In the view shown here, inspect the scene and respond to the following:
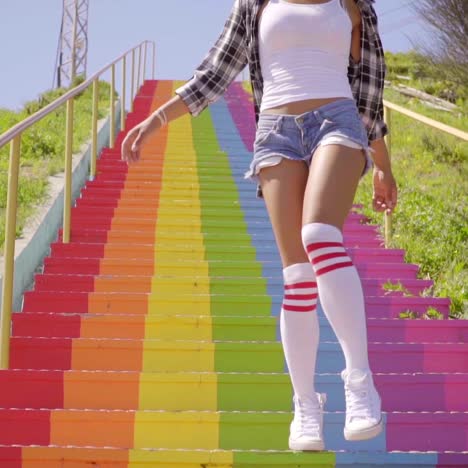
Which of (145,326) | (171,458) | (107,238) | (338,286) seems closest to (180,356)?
(145,326)

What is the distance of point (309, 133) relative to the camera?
2393 millimetres

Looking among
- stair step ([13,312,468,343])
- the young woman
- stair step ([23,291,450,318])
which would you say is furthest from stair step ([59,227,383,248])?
the young woman

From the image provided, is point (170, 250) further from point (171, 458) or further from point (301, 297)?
point (301, 297)

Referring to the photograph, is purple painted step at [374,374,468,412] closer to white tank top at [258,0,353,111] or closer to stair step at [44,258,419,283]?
white tank top at [258,0,353,111]

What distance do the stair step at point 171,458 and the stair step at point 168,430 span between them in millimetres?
217

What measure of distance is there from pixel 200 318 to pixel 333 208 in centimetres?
174

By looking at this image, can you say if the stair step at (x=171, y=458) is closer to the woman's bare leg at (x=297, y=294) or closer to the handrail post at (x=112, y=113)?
the woman's bare leg at (x=297, y=294)

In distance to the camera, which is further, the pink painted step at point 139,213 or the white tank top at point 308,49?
the pink painted step at point 139,213

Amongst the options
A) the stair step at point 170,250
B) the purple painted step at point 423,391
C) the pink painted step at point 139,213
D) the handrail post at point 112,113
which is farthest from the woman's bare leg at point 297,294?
the handrail post at point 112,113

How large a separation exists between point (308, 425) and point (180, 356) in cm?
127

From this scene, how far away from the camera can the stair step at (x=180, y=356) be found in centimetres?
359

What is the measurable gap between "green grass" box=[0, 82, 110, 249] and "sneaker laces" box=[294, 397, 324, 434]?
3426mm

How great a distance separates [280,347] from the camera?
3586mm

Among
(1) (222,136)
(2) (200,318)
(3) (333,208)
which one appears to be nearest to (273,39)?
(3) (333,208)
